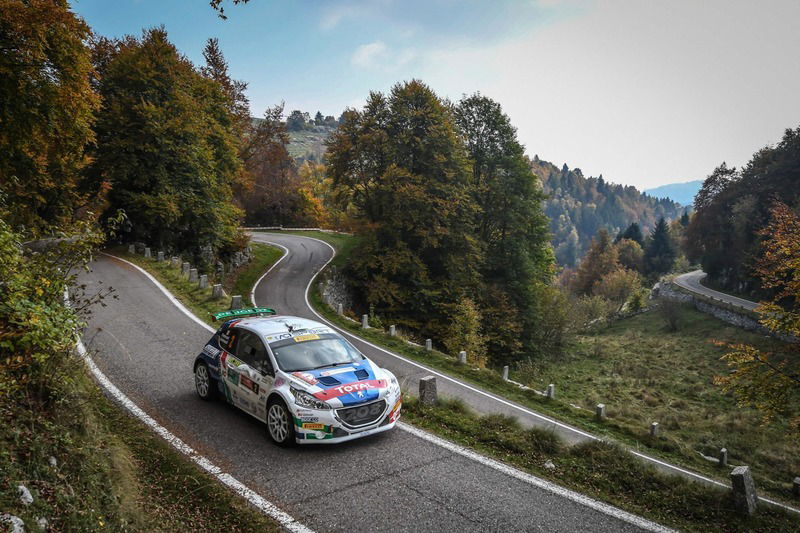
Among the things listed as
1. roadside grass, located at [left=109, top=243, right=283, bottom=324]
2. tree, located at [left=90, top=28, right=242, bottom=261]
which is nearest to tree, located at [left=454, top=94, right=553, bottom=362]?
roadside grass, located at [left=109, top=243, right=283, bottom=324]

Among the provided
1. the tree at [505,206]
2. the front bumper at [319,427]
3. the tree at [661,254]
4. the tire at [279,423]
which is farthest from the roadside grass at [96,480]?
the tree at [661,254]

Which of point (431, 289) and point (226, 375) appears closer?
point (226, 375)

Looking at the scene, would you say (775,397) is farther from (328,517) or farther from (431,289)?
(431,289)

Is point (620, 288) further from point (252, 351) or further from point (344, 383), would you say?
point (252, 351)

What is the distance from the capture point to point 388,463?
23.7ft

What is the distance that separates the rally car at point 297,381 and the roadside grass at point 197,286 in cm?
740

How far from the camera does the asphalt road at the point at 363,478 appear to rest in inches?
233

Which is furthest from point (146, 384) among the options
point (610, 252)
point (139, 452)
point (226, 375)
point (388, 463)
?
point (610, 252)

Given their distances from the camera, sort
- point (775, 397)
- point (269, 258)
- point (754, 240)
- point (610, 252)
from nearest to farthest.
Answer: point (775, 397)
point (269, 258)
point (754, 240)
point (610, 252)

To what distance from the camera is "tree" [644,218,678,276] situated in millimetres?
84812

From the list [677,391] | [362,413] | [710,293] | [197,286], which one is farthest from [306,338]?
[710,293]

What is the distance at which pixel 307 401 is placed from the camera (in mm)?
7297

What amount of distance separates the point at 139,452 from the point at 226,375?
78.6 inches

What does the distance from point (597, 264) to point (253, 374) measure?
81855 mm
